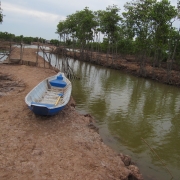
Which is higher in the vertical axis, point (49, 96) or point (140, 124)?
point (49, 96)

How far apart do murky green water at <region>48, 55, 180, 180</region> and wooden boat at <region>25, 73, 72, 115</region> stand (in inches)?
60.2

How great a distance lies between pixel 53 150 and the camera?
18.2ft

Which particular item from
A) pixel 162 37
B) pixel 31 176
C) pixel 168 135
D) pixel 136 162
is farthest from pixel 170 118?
pixel 162 37

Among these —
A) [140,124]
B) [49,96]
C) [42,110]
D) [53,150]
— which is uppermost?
[42,110]

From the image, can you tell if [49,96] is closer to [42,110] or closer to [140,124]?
[42,110]

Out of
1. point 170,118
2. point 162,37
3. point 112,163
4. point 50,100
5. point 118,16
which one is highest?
point 118,16

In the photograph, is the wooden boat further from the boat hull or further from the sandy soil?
the sandy soil

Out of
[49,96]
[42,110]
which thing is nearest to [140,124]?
[49,96]

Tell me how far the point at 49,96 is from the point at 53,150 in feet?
13.9

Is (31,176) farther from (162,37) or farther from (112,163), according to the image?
(162,37)

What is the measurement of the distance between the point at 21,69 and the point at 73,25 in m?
27.9

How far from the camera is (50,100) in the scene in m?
8.95

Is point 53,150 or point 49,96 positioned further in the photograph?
point 49,96

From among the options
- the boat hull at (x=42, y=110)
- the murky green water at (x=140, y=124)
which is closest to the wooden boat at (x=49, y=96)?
the boat hull at (x=42, y=110)
